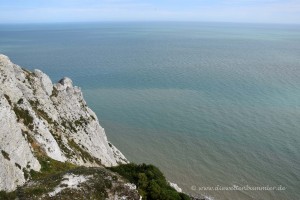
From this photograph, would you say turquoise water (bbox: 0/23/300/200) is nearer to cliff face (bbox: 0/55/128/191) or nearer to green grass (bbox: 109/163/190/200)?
cliff face (bbox: 0/55/128/191)

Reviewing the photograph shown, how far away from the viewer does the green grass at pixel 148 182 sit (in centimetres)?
2405

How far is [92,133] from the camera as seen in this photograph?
175 feet

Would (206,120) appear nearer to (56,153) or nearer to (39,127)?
(56,153)

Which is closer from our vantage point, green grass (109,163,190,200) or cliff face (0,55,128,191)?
green grass (109,163,190,200)

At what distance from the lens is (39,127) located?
37.6m

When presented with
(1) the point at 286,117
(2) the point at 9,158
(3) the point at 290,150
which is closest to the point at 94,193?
(2) the point at 9,158

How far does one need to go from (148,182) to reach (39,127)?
18159 mm

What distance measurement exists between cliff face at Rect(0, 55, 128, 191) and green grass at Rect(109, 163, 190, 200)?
918 centimetres

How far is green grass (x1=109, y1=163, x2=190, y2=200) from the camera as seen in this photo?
24.0m

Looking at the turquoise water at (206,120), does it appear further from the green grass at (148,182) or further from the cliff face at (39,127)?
the green grass at (148,182)

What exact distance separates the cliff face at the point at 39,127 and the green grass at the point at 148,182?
361 inches

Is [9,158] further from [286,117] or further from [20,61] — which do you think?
[20,61]

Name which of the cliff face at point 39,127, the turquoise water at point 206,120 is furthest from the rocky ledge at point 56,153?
the turquoise water at point 206,120

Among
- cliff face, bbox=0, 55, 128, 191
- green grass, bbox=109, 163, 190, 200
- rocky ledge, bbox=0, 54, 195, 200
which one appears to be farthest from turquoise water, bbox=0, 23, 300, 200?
green grass, bbox=109, 163, 190, 200
